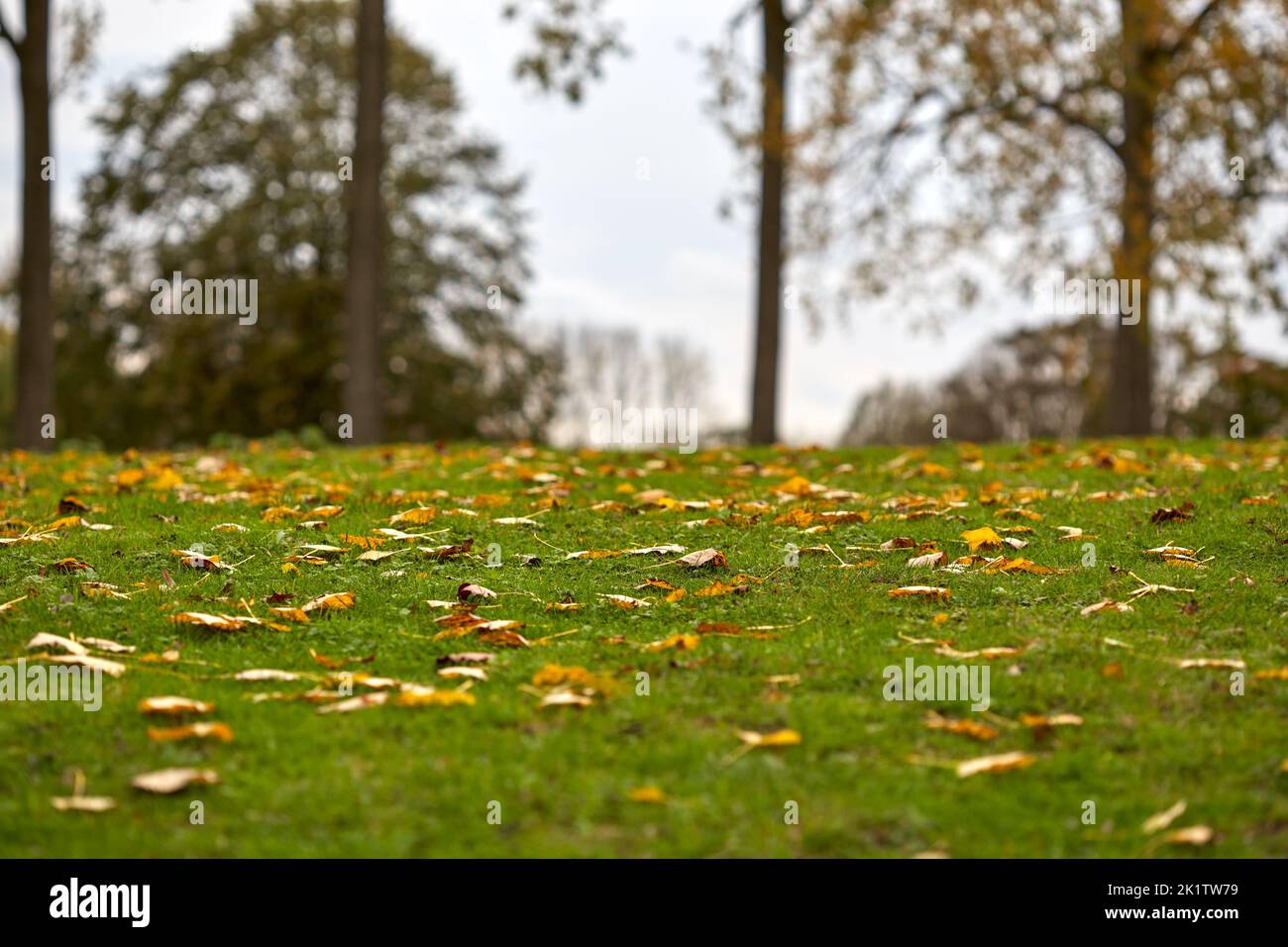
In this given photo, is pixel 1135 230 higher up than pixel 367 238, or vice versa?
pixel 1135 230

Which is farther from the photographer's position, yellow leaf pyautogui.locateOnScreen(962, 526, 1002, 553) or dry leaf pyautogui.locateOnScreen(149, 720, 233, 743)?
yellow leaf pyautogui.locateOnScreen(962, 526, 1002, 553)

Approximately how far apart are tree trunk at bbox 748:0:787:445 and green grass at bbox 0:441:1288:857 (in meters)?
8.15

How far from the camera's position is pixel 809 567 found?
19.4 ft

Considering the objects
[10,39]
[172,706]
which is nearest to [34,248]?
[10,39]

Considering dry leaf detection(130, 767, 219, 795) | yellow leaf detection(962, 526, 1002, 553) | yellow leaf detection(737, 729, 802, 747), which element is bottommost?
dry leaf detection(130, 767, 219, 795)

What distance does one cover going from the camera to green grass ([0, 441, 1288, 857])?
11.6 feet

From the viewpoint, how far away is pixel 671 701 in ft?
13.9

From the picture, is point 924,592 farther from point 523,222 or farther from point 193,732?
point 523,222

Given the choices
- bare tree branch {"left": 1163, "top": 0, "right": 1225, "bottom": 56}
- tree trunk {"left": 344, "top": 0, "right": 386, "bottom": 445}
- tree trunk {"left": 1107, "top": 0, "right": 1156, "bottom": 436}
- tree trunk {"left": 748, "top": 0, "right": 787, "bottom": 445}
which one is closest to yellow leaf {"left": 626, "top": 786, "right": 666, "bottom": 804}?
tree trunk {"left": 344, "top": 0, "right": 386, "bottom": 445}

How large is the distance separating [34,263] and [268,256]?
38.7 ft

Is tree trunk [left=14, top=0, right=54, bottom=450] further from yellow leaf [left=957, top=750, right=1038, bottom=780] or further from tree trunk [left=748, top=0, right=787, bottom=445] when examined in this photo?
yellow leaf [left=957, top=750, right=1038, bottom=780]

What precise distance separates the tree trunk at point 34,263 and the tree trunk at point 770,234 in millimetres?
8656

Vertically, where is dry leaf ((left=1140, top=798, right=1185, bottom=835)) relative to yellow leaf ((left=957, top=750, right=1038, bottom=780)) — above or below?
below

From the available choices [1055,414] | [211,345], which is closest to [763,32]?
[211,345]
